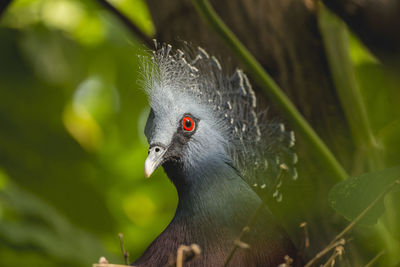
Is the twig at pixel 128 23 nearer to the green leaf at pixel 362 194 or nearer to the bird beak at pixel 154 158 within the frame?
the bird beak at pixel 154 158

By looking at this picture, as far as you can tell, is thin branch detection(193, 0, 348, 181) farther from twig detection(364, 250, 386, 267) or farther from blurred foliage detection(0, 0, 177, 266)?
blurred foliage detection(0, 0, 177, 266)

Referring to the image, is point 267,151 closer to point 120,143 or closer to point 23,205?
point 23,205

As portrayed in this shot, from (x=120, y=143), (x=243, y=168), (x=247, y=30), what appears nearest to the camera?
(x=243, y=168)

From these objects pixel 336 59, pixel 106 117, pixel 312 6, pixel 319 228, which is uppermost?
pixel 106 117

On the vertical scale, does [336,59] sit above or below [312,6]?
below

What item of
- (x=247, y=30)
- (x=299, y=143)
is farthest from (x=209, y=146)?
(x=247, y=30)

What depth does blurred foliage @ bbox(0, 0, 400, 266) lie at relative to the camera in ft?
5.99

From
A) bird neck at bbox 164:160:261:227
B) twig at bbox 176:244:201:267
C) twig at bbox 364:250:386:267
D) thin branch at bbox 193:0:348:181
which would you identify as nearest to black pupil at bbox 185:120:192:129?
bird neck at bbox 164:160:261:227

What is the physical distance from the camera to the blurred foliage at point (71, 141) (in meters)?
1.87

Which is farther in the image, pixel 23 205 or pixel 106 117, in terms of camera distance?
pixel 106 117

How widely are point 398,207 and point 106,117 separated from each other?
218cm

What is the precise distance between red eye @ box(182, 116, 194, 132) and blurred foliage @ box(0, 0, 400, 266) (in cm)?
28

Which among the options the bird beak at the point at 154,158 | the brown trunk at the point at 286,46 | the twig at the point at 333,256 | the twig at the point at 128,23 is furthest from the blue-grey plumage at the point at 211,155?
the twig at the point at 128,23

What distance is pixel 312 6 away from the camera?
6.10 feet
